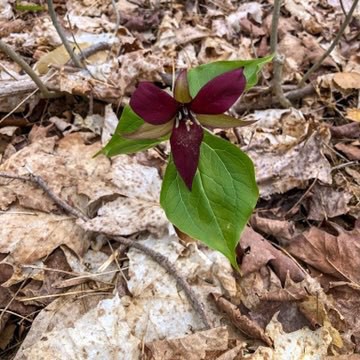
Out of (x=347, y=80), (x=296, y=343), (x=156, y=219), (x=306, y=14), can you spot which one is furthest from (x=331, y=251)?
(x=306, y=14)

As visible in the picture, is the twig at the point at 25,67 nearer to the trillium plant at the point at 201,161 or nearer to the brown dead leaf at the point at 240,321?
the trillium plant at the point at 201,161

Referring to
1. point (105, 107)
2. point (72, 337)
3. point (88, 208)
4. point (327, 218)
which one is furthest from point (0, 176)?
point (327, 218)

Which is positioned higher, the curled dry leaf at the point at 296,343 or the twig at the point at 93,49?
the twig at the point at 93,49

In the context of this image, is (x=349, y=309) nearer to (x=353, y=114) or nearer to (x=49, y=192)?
(x=353, y=114)

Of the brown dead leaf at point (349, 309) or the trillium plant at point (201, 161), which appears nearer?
the trillium plant at point (201, 161)

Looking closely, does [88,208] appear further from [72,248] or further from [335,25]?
[335,25]

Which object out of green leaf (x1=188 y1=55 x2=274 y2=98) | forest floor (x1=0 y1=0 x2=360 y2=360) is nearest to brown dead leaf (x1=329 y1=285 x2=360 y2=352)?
forest floor (x1=0 y1=0 x2=360 y2=360)

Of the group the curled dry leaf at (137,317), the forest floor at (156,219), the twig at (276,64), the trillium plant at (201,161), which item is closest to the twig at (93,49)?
the forest floor at (156,219)
